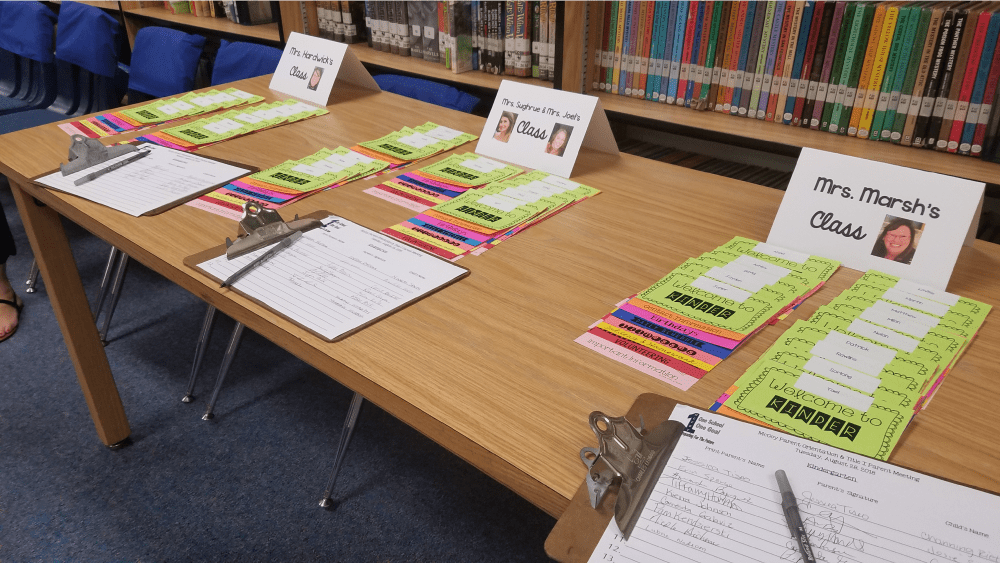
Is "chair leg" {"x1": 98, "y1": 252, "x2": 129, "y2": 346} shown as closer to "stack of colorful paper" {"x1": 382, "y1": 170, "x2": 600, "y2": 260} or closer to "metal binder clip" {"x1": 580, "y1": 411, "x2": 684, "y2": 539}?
"stack of colorful paper" {"x1": 382, "y1": 170, "x2": 600, "y2": 260}

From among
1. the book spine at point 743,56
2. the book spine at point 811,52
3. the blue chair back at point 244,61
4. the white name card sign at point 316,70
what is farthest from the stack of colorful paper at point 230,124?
the book spine at point 811,52

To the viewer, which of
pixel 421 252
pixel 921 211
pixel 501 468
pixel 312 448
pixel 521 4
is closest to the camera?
pixel 501 468

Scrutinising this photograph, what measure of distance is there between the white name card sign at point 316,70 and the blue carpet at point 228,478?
0.83m

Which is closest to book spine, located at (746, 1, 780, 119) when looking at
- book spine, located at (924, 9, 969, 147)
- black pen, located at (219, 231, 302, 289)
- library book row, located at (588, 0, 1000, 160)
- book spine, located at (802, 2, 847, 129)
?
library book row, located at (588, 0, 1000, 160)

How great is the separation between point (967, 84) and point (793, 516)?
1.49 metres

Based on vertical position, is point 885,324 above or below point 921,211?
below

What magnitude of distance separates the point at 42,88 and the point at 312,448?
2.58 m

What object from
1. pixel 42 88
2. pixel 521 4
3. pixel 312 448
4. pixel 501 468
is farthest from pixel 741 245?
pixel 42 88

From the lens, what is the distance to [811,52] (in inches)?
71.4

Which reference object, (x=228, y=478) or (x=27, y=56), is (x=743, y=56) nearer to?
(x=228, y=478)

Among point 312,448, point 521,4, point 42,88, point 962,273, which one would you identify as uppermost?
point 521,4

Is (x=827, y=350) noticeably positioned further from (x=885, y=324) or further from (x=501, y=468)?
(x=501, y=468)

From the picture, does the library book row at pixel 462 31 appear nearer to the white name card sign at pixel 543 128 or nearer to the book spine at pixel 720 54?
the book spine at pixel 720 54

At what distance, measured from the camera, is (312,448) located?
1831 mm
